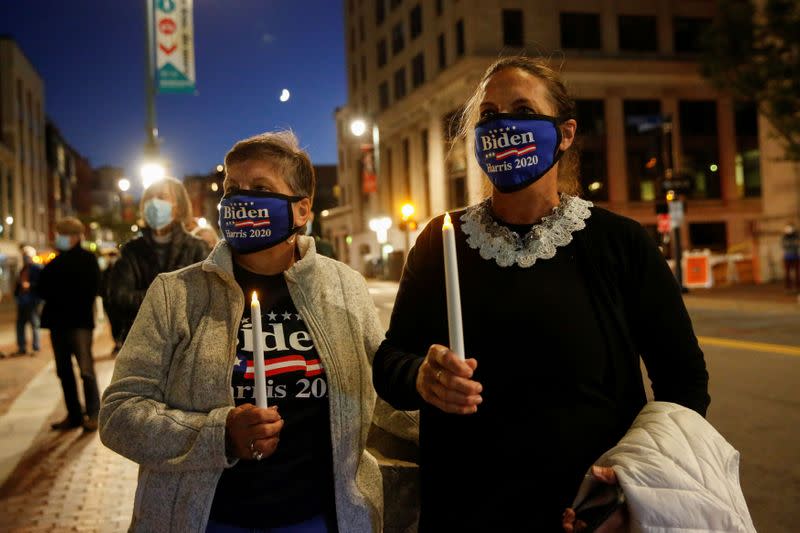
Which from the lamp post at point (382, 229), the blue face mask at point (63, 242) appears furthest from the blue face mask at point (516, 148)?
the lamp post at point (382, 229)

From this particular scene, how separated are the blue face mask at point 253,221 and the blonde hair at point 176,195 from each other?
9.24 feet

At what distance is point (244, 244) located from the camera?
216 centimetres

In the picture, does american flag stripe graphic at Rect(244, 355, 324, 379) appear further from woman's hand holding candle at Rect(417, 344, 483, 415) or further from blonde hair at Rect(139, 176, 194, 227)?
blonde hair at Rect(139, 176, 194, 227)

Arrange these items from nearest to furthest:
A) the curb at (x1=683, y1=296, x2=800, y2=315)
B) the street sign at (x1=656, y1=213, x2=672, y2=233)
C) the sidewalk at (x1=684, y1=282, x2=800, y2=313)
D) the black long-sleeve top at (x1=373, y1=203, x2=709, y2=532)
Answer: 1. the black long-sleeve top at (x1=373, y1=203, x2=709, y2=532)
2. the curb at (x1=683, y1=296, x2=800, y2=315)
3. the sidewalk at (x1=684, y1=282, x2=800, y2=313)
4. the street sign at (x1=656, y1=213, x2=672, y2=233)

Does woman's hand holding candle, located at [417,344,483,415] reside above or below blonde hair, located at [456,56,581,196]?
below

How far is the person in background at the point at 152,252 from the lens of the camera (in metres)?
4.64

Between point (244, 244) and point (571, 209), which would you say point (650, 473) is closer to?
point (571, 209)

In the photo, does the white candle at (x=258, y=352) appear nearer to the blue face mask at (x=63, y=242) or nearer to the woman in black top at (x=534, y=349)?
the woman in black top at (x=534, y=349)

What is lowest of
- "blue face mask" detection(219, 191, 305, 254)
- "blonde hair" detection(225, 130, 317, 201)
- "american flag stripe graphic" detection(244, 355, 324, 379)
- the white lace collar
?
"american flag stripe graphic" detection(244, 355, 324, 379)

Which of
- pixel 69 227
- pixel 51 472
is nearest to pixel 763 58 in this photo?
pixel 69 227

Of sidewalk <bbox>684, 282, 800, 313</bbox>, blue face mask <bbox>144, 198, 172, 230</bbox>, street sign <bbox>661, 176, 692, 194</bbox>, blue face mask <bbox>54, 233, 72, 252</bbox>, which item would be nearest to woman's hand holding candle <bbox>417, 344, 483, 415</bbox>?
blue face mask <bbox>144, 198, 172, 230</bbox>

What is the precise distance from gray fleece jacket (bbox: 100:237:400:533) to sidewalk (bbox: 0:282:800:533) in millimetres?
2960

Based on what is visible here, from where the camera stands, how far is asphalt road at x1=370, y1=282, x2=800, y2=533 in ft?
14.8

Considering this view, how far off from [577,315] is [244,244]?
105cm
